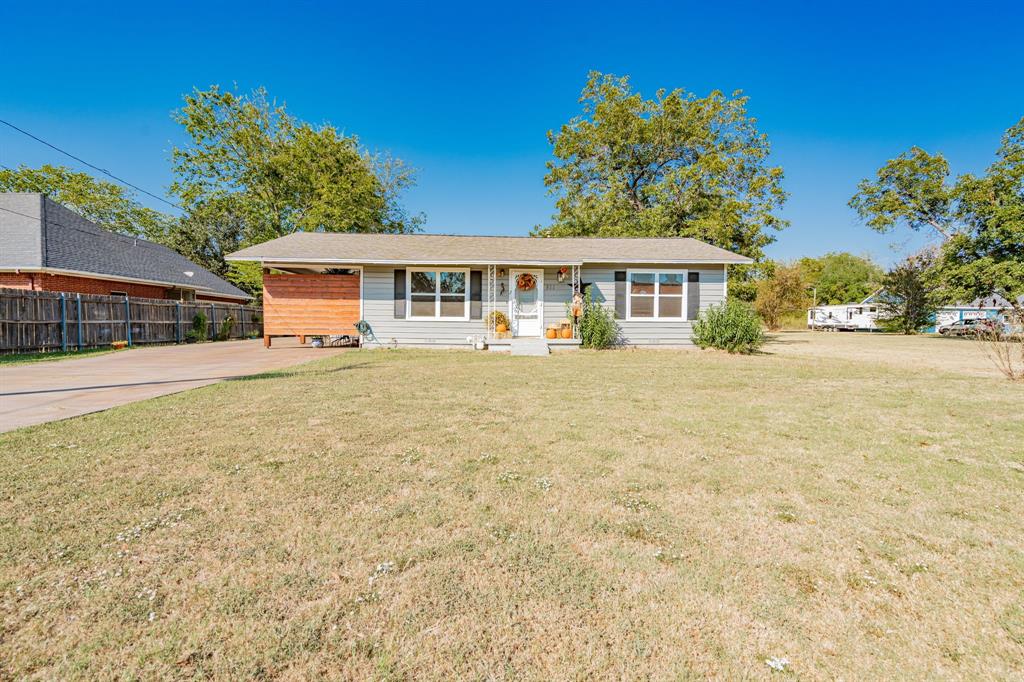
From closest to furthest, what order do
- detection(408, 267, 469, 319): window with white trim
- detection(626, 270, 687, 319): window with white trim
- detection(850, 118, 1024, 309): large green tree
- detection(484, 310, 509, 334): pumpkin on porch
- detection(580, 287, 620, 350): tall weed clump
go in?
detection(580, 287, 620, 350): tall weed clump → detection(484, 310, 509, 334): pumpkin on porch → detection(408, 267, 469, 319): window with white trim → detection(626, 270, 687, 319): window with white trim → detection(850, 118, 1024, 309): large green tree

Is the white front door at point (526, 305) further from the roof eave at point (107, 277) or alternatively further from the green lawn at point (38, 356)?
the roof eave at point (107, 277)

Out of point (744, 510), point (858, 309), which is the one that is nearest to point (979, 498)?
point (744, 510)

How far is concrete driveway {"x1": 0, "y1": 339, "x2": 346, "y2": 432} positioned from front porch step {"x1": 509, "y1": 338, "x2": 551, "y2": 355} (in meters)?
5.33

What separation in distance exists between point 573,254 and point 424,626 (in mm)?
13533

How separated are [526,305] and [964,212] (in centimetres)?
2405

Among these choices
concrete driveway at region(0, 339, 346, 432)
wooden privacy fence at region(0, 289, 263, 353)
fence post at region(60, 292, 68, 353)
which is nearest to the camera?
concrete driveway at region(0, 339, 346, 432)

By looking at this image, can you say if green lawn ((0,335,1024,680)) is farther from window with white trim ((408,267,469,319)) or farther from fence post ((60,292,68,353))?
fence post ((60,292,68,353))

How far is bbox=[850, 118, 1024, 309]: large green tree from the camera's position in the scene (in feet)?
65.5

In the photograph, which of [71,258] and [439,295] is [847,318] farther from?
[71,258]

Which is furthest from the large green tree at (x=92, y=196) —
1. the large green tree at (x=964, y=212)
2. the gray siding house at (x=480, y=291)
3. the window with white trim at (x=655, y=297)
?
the large green tree at (x=964, y=212)

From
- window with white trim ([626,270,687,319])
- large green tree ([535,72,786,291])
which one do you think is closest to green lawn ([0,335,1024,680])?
window with white trim ([626,270,687,319])

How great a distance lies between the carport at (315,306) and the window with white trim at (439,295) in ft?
5.88

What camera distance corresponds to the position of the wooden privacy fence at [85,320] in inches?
473

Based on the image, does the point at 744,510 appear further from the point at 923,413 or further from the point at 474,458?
the point at 923,413
